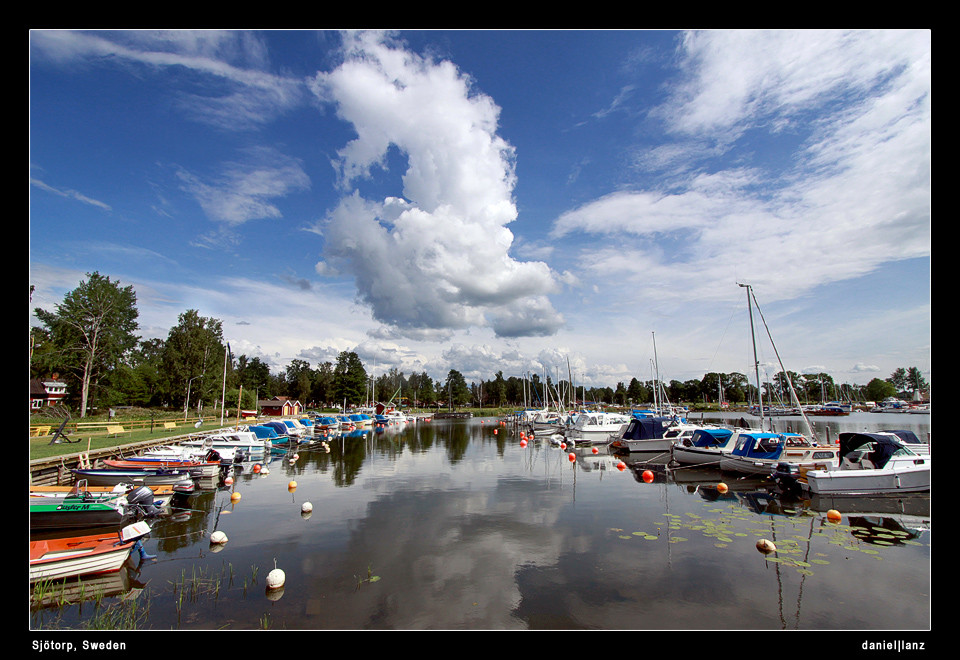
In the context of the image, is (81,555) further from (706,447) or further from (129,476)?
(706,447)

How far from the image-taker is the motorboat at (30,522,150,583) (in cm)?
1136

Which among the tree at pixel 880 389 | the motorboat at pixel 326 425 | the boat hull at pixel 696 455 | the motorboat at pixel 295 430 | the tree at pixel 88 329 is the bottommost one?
the tree at pixel 880 389

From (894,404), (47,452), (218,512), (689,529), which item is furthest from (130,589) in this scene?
(894,404)

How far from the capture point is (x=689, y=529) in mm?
16750

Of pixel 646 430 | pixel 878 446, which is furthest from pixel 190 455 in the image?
pixel 878 446

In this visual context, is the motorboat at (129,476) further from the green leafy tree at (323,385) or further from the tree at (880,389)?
the tree at (880,389)

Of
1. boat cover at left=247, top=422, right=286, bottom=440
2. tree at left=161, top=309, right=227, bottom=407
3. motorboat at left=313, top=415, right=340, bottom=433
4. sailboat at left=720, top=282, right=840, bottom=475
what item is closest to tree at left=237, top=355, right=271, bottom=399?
tree at left=161, top=309, right=227, bottom=407

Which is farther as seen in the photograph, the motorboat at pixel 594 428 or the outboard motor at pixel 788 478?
the motorboat at pixel 594 428

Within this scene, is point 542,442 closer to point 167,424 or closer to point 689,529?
point 689,529

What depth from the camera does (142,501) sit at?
1772 centimetres

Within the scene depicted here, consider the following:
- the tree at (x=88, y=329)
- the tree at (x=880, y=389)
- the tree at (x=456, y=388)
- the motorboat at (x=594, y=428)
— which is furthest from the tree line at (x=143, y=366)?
the tree at (x=880, y=389)

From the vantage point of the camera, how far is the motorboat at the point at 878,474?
67.8ft

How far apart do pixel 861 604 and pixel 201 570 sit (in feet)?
58.7

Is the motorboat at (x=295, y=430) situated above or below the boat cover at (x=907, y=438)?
below
